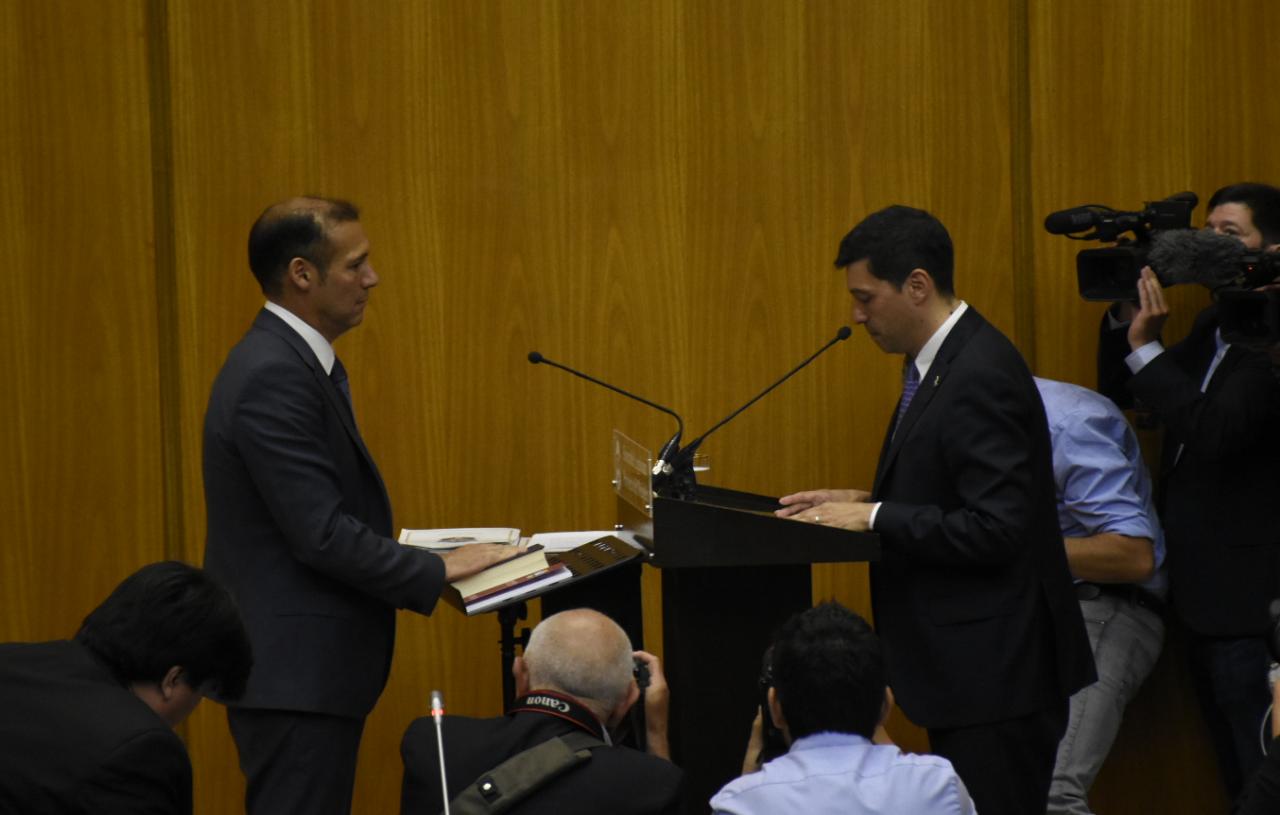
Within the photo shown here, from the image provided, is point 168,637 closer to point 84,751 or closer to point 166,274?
point 84,751

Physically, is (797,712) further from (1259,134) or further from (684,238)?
(1259,134)

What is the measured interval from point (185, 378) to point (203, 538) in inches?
16.8

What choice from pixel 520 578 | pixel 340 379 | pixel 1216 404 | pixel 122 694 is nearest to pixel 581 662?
pixel 520 578

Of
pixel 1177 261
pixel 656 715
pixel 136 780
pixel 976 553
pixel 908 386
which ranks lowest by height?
pixel 656 715

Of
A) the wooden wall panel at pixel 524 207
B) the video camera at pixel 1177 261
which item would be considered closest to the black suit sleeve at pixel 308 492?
the wooden wall panel at pixel 524 207

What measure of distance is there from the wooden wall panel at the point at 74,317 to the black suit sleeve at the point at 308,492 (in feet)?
4.57

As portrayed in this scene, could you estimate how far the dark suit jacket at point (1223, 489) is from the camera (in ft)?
12.8

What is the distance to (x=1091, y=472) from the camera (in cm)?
390

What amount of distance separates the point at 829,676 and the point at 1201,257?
182 centimetres

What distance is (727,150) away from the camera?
4.40 m

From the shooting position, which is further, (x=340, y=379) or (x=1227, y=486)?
(x=1227, y=486)

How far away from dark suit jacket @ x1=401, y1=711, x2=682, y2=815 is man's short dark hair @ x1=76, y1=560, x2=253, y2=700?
317mm

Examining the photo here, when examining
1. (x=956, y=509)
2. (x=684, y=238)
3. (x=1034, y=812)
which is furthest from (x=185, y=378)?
(x=1034, y=812)

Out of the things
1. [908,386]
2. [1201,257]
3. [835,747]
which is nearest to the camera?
[835,747]
